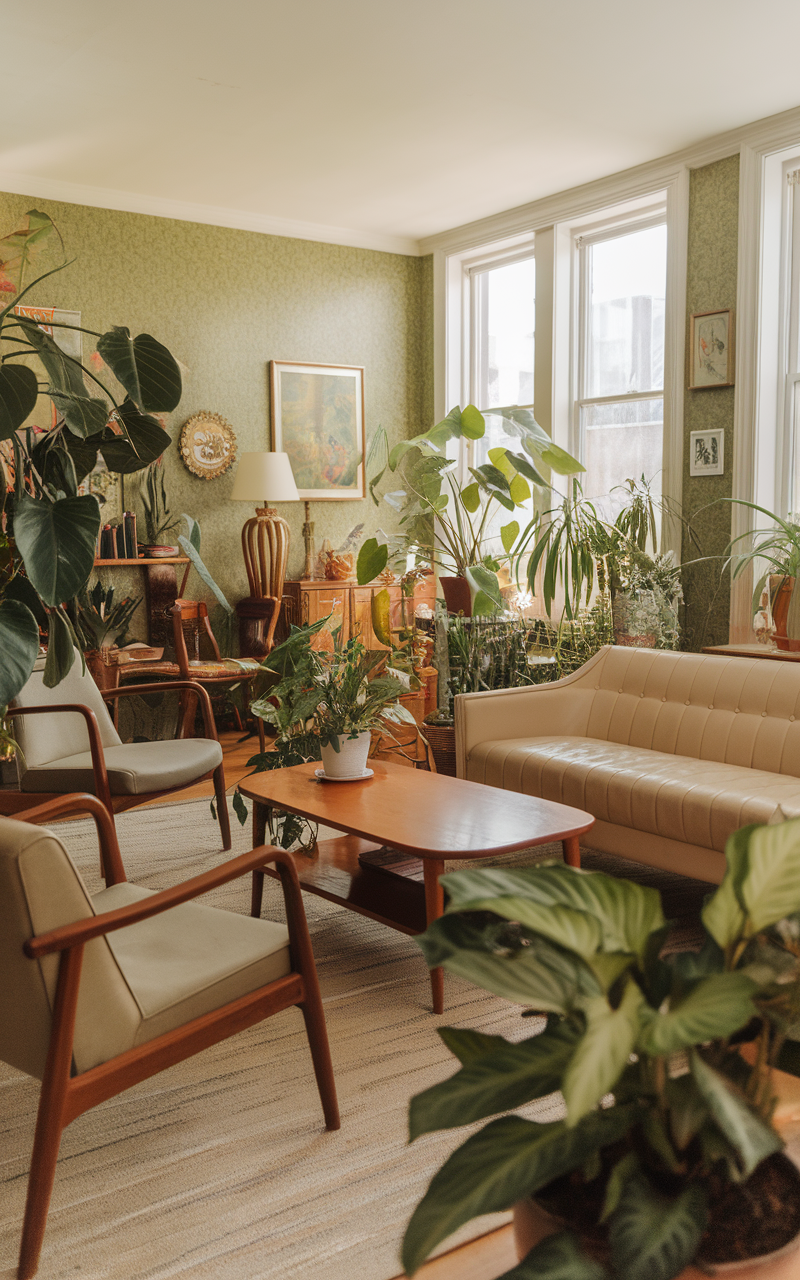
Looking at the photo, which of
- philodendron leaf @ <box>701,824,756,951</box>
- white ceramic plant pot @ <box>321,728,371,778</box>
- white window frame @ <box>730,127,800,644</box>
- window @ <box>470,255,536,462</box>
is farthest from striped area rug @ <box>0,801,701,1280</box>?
window @ <box>470,255,536,462</box>

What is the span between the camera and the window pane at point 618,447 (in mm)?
5961

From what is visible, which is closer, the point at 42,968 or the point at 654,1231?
the point at 654,1231

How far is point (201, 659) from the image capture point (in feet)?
21.3

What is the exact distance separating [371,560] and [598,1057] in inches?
202

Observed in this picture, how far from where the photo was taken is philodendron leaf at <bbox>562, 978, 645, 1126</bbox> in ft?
2.30

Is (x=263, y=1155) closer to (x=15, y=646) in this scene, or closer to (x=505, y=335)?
(x=15, y=646)

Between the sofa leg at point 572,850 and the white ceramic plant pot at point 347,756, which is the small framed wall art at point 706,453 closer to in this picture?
the white ceramic plant pot at point 347,756

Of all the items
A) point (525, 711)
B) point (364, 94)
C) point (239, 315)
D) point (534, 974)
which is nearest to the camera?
point (534, 974)

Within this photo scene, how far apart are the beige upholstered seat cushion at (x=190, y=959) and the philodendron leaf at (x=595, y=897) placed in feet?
3.92

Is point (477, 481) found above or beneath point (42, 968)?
above

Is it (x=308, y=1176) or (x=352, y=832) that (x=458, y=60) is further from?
(x=308, y=1176)

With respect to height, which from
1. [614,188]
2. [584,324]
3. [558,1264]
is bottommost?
[558,1264]

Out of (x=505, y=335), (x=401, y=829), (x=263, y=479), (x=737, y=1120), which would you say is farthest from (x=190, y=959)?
(x=505, y=335)

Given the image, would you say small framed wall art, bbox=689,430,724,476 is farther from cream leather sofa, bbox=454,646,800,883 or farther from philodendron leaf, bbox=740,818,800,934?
philodendron leaf, bbox=740,818,800,934
